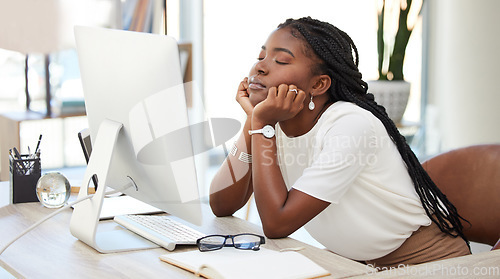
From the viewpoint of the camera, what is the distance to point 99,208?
1.27 metres

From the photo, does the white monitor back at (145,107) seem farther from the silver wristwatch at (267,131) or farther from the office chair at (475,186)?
the office chair at (475,186)

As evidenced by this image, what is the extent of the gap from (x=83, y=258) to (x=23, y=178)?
2.13 ft

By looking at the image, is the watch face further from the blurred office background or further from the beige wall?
the beige wall

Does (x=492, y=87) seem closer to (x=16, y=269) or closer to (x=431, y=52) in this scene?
(x=431, y=52)

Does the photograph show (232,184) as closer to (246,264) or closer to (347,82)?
(347,82)

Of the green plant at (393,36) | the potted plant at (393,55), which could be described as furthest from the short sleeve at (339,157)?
the green plant at (393,36)

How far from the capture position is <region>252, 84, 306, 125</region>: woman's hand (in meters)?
1.45

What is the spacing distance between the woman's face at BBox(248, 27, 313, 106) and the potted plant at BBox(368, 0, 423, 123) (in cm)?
243

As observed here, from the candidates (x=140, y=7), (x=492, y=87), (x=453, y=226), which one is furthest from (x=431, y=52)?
(x=453, y=226)

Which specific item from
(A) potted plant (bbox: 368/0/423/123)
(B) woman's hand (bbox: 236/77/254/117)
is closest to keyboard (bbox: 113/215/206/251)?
(B) woman's hand (bbox: 236/77/254/117)

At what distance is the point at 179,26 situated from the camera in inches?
147

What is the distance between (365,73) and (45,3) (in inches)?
95.2

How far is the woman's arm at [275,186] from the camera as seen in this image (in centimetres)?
135

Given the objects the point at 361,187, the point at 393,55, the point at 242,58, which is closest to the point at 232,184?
the point at 361,187
